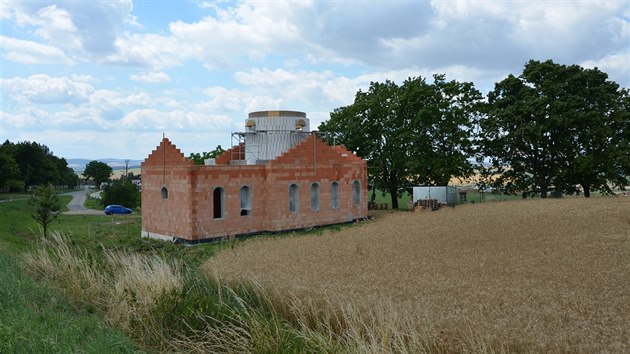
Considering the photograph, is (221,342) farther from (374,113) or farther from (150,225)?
(374,113)

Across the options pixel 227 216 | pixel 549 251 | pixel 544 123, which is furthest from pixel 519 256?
pixel 544 123

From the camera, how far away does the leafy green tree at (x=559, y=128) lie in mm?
33781

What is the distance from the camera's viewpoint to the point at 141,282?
1147 centimetres

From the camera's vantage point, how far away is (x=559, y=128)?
3475 cm

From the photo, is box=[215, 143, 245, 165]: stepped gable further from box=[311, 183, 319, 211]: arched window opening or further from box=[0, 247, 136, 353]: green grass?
box=[0, 247, 136, 353]: green grass

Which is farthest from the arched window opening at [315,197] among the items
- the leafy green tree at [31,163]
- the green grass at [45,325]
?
the leafy green tree at [31,163]

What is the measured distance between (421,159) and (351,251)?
63.1ft

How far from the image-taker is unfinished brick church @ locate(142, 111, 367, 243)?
24.5 meters

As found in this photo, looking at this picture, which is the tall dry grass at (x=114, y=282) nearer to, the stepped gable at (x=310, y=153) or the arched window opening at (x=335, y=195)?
the stepped gable at (x=310, y=153)

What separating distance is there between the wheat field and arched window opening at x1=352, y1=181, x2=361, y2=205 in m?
7.15

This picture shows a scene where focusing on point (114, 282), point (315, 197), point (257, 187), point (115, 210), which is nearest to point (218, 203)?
point (257, 187)

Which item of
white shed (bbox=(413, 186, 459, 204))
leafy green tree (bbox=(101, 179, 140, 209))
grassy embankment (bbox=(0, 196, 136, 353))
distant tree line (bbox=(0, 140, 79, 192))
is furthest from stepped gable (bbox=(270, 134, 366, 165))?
distant tree line (bbox=(0, 140, 79, 192))

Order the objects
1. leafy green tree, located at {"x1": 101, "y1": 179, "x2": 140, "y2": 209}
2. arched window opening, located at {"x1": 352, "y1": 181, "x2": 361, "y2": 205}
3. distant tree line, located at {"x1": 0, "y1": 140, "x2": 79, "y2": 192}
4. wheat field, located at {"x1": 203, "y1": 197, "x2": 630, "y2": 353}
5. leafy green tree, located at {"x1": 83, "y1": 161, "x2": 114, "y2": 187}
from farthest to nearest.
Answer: leafy green tree, located at {"x1": 83, "y1": 161, "x2": 114, "y2": 187}
distant tree line, located at {"x1": 0, "y1": 140, "x2": 79, "y2": 192}
leafy green tree, located at {"x1": 101, "y1": 179, "x2": 140, "y2": 209}
arched window opening, located at {"x1": 352, "y1": 181, "x2": 361, "y2": 205}
wheat field, located at {"x1": 203, "y1": 197, "x2": 630, "y2": 353}

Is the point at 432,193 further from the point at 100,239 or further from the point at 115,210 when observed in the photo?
the point at 115,210
